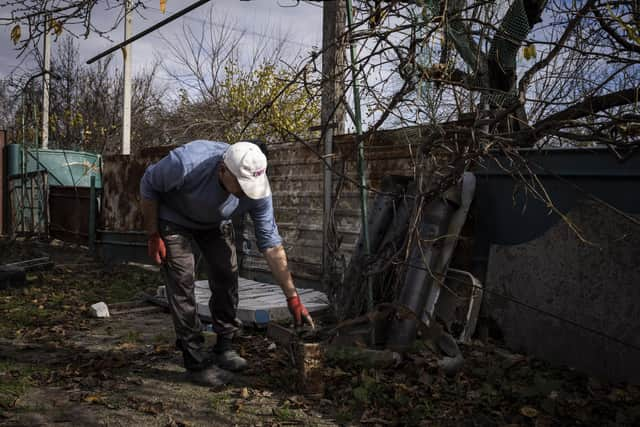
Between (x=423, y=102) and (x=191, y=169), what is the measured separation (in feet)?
5.35

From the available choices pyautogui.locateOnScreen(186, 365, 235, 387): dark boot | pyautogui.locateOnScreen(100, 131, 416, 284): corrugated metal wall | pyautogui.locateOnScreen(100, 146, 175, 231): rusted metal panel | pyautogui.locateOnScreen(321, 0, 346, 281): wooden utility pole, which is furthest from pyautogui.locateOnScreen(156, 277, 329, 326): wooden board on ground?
pyautogui.locateOnScreen(100, 146, 175, 231): rusted metal panel

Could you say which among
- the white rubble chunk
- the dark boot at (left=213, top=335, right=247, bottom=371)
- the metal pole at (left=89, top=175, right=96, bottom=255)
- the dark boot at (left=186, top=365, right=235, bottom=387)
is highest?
the metal pole at (left=89, top=175, right=96, bottom=255)

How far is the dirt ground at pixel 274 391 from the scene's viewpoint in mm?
3387

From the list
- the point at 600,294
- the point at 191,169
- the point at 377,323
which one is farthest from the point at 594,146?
the point at 191,169

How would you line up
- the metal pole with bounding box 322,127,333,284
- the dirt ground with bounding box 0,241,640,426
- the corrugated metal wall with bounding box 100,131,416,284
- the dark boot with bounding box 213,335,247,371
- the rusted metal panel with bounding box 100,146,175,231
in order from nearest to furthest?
the dirt ground with bounding box 0,241,640,426 < the dark boot with bounding box 213,335,247,371 < the corrugated metal wall with bounding box 100,131,416,284 < the metal pole with bounding box 322,127,333,284 < the rusted metal panel with bounding box 100,146,175,231

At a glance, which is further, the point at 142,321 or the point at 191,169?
the point at 142,321

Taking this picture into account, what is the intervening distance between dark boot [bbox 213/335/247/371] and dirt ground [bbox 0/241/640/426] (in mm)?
103

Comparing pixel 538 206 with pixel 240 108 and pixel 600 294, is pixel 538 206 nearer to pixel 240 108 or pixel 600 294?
pixel 600 294

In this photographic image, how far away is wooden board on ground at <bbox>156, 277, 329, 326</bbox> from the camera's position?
5.39 metres

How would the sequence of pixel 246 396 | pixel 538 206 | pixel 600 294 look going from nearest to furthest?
pixel 246 396 < pixel 600 294 < pixel 538 206

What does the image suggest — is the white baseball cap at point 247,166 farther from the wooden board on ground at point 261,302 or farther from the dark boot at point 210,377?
the wooden board on ground at point 261,302

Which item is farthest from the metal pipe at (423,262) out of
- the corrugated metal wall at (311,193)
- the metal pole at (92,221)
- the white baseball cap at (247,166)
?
the metal pole at (92,221)

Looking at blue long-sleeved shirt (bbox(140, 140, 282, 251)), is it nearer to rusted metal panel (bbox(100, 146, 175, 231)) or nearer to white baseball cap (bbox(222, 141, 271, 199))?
white baseball cap (bbox(222, 141, 271, 199))

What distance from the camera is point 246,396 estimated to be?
3764 millimetres
